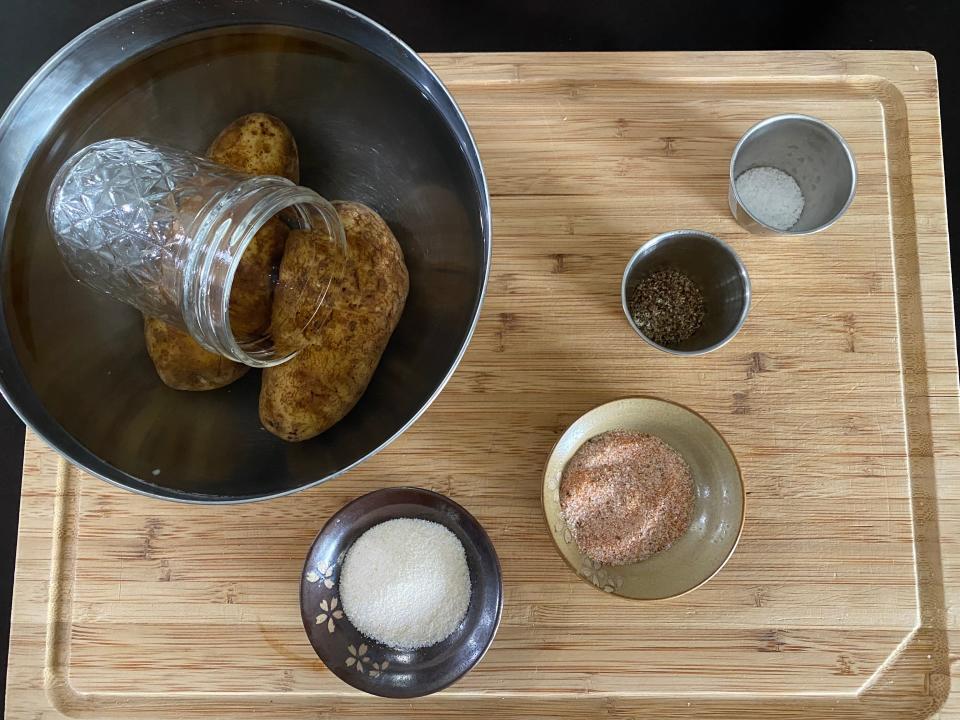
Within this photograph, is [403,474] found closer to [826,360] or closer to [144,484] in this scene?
[144,484]

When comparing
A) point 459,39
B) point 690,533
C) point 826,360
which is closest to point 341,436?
point 690,533

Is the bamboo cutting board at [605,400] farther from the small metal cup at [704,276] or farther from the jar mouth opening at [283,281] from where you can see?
the jar mouth opening at [283,281]

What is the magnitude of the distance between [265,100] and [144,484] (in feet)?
1.70

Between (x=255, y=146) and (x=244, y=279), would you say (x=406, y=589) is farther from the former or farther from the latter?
(x=255, y=146)

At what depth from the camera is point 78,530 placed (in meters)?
1.17

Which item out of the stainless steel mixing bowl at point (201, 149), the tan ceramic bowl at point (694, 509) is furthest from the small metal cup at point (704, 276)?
the stainless steel mixing bowl at point (201, 149)

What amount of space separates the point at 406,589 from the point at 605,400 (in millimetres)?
434

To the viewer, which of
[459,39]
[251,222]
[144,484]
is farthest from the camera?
[459,39]

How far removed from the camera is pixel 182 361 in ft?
3.09

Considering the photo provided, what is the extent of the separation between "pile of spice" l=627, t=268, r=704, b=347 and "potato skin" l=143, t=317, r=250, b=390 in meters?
0.63

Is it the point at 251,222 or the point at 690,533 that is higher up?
the point at 251,222

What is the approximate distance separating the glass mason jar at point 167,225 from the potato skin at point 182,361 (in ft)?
0.22

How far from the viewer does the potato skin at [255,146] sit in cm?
93

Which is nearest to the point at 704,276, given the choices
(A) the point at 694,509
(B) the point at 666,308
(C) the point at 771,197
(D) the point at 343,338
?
(B) the point at 666,308
